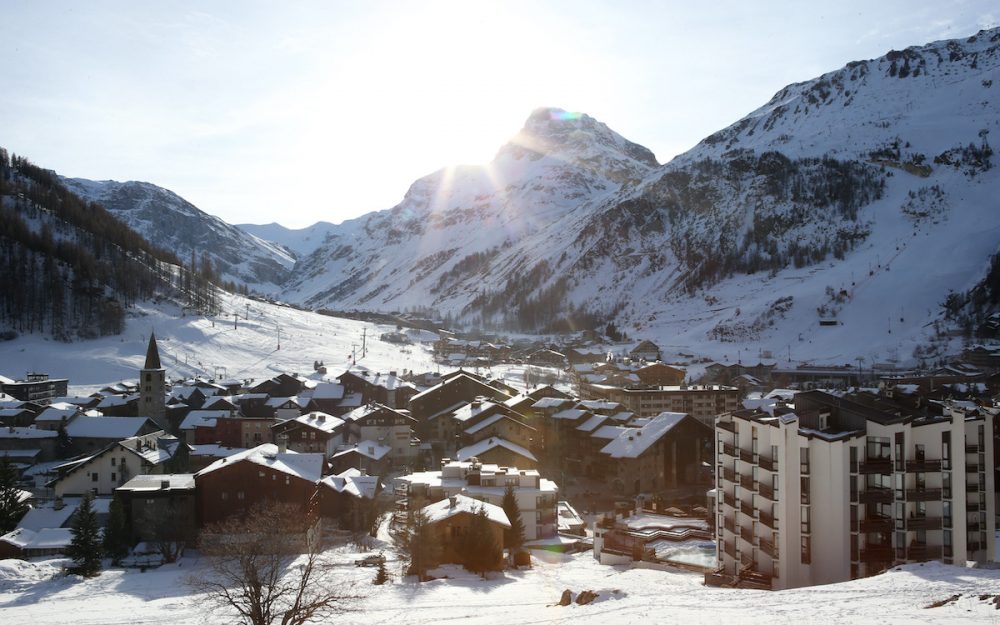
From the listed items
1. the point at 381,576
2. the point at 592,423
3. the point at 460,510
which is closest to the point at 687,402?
the point at 592,423

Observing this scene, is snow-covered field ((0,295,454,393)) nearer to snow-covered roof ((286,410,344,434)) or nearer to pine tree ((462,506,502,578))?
snow-covered roof ((286,410,344,434))

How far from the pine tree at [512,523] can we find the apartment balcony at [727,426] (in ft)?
32.7

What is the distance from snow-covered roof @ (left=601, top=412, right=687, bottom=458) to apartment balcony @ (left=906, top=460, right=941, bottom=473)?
74.3ft

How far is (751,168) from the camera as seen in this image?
19912cm

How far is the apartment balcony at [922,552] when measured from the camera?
23875mm

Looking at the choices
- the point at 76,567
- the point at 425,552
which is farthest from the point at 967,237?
the point at 76,567

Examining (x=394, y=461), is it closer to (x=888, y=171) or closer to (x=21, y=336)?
(x=21, y=336)

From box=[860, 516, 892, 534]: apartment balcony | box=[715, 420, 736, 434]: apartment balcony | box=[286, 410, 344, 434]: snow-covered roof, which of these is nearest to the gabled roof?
box=[286, 410, 344, 434]: snow-covered roof

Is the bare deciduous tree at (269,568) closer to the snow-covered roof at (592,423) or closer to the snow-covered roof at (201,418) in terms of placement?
the snow-covered roof at (201,418)

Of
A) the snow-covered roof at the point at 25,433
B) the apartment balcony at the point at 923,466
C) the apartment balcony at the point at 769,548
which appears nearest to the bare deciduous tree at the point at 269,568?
the apartment balcony at the point at 769,548

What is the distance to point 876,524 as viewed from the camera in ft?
78.1

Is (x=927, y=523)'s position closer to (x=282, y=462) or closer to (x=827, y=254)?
(x=282, y=462)

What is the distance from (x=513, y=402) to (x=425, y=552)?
107ft

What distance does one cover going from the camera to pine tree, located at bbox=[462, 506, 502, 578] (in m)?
28.7
